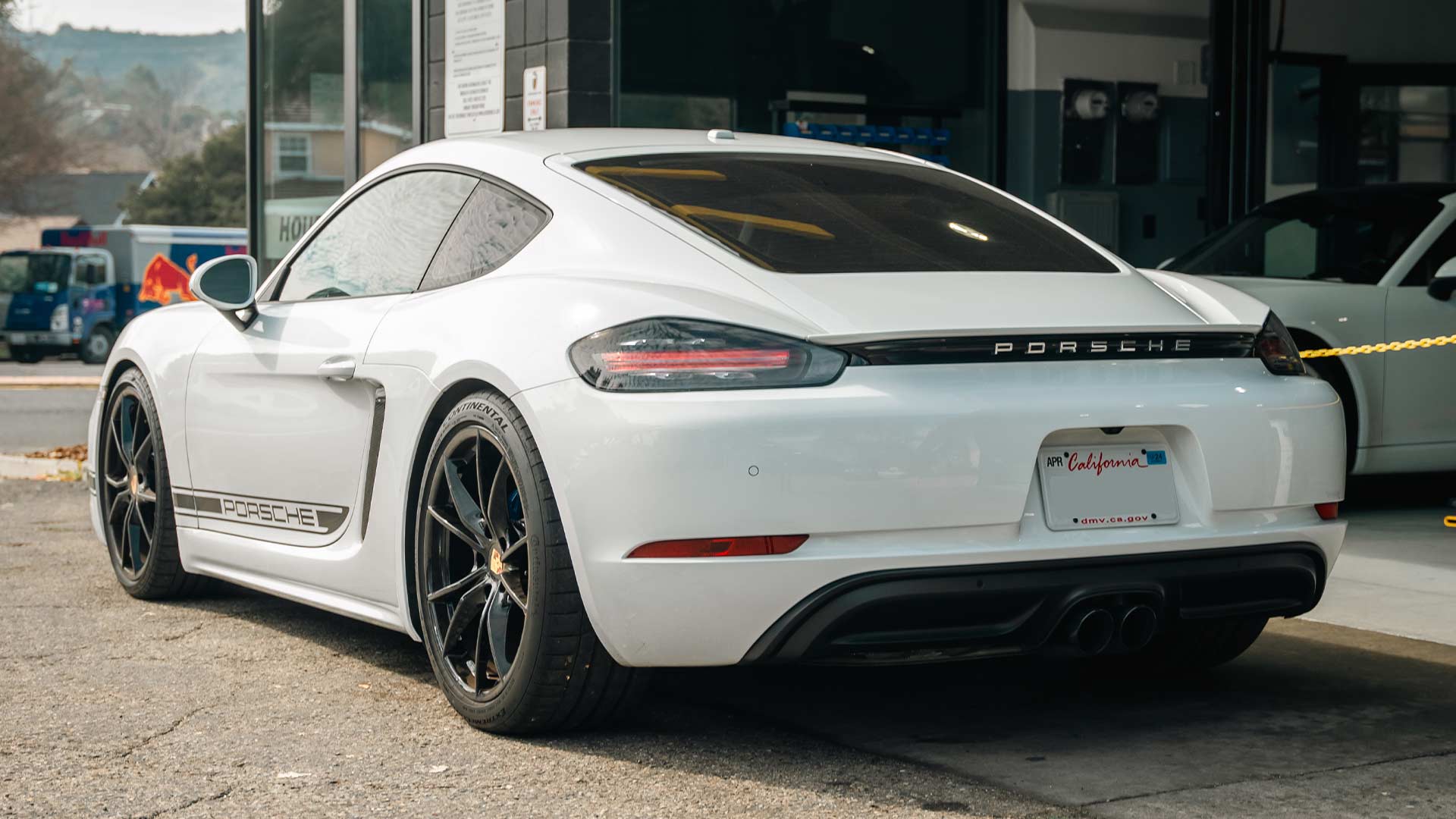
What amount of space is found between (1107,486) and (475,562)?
1.42 metres

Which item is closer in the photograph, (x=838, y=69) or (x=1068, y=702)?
(x=1068, y=702)

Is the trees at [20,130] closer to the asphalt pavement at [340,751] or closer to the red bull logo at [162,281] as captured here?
the red bull logo at [162,281]

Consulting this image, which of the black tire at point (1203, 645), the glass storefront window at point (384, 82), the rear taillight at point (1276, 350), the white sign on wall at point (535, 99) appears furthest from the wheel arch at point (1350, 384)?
the glass storefront window at point (384, 82)

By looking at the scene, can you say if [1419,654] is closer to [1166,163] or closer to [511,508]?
[511,508]

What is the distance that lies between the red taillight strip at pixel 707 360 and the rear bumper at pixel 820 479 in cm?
7

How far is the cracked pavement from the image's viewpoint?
3.47 m

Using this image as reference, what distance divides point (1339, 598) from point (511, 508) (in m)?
3.14

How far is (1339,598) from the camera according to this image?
588cm

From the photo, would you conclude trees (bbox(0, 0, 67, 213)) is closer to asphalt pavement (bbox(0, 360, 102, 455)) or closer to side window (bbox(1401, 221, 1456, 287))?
asphalt pavement (bbox(0, 360, 102, 455))

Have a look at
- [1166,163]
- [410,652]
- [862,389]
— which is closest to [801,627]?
[862,389]

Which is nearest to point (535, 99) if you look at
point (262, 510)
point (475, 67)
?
point (475, 67)

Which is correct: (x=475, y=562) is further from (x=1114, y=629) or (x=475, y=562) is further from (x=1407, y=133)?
(x=1407, y=133)

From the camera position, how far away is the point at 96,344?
32.8m

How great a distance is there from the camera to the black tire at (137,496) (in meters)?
5.61
